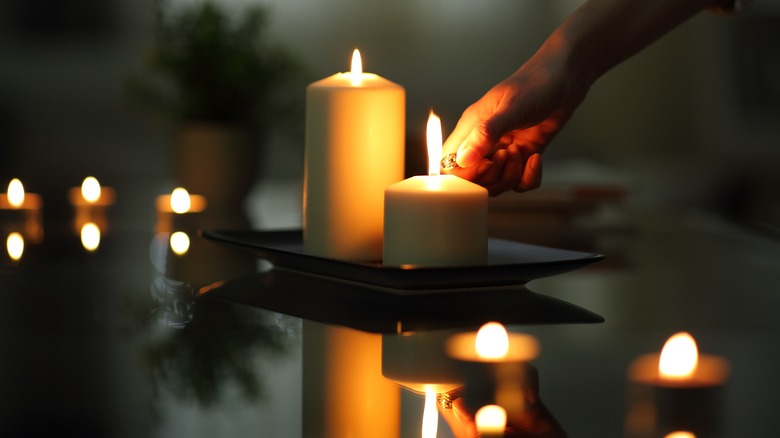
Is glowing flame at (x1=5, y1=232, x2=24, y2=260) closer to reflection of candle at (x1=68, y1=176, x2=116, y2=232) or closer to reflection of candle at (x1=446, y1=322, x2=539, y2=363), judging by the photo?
reflection of candle at (x1=68, y1=176, x2=116, y2=232)

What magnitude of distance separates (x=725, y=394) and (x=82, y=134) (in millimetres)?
2280

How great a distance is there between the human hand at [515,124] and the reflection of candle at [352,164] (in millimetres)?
89

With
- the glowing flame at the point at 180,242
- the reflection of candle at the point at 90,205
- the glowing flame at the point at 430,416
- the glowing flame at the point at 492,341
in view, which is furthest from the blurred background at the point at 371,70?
the glowing flame at the point at 430,416

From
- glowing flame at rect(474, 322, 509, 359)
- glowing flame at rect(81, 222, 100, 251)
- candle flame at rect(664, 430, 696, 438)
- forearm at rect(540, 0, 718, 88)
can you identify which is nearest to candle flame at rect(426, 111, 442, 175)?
glowing flame at rect(474, 322, 509, 359)

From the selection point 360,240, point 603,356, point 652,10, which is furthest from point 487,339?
point 652,10

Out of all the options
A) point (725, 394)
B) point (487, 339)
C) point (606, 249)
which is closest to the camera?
point (725, 394)

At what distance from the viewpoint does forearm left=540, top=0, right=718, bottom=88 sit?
1.12 meters

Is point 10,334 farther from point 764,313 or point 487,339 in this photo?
point 764,313

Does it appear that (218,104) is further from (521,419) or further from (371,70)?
(521,419)

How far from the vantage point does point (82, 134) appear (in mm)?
2564

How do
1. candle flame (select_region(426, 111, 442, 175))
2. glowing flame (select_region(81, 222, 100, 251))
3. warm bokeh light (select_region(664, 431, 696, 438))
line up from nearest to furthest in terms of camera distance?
warm bokeh light (select_region(664, 431, 696, 438)) → candle flame (select_region(426, 111, 442, 175)) → glowing flame (select_region(81, 222, 100, 251))

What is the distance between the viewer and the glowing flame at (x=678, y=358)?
59 cm

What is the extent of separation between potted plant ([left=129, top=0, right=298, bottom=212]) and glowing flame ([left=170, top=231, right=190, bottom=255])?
342 mm

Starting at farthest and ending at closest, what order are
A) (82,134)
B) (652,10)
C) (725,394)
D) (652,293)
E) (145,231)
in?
(82,134) → (145,231) → (652,10) → (652,293) → (725,394)
